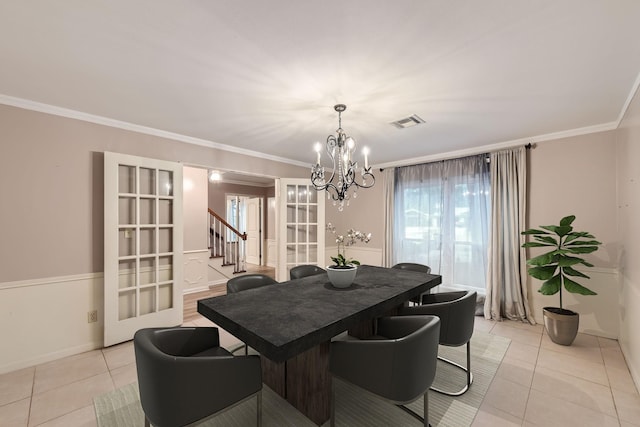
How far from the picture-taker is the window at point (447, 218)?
395cm

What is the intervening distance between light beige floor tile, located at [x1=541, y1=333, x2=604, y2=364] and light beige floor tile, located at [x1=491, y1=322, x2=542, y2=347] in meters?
0.07

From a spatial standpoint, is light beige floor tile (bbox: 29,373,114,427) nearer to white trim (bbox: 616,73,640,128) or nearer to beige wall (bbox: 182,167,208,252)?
beige wall (bbox: 182,167,208,252)

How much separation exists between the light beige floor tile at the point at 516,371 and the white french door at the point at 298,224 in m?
2.85

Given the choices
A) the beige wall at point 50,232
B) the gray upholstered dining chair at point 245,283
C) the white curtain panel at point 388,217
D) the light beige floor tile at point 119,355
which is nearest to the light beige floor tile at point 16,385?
the beige wall at point 50,232

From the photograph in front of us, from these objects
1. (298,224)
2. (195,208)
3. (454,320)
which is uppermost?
(195,208)

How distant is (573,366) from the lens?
8.22 feet

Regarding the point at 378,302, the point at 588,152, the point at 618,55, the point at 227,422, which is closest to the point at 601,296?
the point at 588,152

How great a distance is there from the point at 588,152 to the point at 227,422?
468 centimetres

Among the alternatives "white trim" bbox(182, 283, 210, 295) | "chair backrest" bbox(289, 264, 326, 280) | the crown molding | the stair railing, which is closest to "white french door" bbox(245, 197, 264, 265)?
the stair railing

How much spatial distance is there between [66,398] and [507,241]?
4.97 m

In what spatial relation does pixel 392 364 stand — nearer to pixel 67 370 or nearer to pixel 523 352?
pixel 523 352

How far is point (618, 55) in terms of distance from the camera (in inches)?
69.5

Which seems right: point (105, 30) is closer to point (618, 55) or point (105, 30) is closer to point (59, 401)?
point (59, 401)

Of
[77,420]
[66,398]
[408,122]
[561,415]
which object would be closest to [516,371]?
[561,415]
